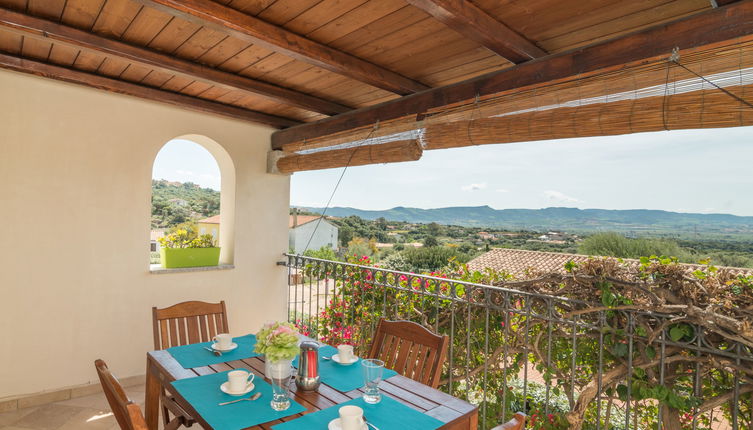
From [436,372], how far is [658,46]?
5.44 feet

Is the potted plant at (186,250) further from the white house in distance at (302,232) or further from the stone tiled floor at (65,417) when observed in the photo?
the stone tiled floor at (65,417)

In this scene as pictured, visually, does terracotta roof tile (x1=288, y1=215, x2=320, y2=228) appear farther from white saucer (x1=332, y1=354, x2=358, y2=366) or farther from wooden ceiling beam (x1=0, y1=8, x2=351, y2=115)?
white saucer (x1=332, y1=354, x2=358, y2=366)

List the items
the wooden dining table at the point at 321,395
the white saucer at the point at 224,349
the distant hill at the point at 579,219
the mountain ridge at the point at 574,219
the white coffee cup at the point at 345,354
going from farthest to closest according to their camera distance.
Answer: the mountain ridge at the point at 574,219 < the distant hill at the point at 579,219 < the white saucer at the point at 224,349 < the white coffee cup at the point at 345,354 < the wooden dining table at the point at 321,395

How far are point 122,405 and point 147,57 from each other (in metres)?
2.06

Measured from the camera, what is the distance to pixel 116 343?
3156 mm

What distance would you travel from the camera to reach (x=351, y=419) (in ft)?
3.92

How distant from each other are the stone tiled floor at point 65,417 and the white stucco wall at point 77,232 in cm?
15

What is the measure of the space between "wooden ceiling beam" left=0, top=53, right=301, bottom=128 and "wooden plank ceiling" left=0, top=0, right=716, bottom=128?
0.01 metres

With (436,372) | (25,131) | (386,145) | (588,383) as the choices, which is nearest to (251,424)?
(436,372)

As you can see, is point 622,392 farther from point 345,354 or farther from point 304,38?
point 304,38

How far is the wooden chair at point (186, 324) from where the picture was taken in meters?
2.22

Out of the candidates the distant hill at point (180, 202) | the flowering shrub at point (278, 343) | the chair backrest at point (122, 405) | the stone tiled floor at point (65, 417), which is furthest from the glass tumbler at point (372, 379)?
the distant hill at point (180, 202)

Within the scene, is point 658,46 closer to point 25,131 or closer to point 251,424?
point 251,424

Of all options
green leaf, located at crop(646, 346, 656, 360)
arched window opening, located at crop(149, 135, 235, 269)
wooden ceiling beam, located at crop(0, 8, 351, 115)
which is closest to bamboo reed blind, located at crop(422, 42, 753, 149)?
green leaf, located at crop(646, 346, 656, 360)
